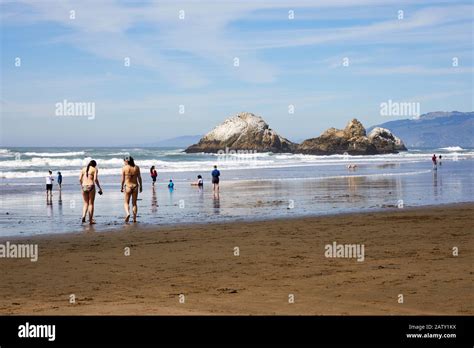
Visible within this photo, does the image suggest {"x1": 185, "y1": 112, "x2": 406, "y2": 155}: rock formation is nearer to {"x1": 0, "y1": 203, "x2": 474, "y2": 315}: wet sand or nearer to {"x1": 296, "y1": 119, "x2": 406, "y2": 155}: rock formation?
{"x1": 296, "y1": 119, "x2": 406, "y2": 155}: rock formation

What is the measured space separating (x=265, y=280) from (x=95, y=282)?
8.47 ft

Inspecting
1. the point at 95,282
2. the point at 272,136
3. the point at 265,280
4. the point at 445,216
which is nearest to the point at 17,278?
the point at 95,282

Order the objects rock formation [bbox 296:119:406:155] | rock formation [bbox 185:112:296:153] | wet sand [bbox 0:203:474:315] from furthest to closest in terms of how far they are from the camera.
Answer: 1. rock formation [bbox 185:112:296:153]
2. rock formation [bbox 296:119:406:155]
3. wet sand [bbox 0:203:474:315]

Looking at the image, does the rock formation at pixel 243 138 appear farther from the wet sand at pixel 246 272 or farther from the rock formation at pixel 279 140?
the wet sand at pixel 246 272

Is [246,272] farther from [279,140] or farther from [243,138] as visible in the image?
[243,138]

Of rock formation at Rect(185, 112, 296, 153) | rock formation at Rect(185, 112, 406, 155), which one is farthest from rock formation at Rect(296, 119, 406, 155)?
rock formation at Rect(185, 112, 296, 153)

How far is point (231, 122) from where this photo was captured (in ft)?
478

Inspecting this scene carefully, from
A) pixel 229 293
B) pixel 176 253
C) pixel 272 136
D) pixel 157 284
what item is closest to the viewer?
pixel 229 293

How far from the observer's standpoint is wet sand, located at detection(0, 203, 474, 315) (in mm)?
8148

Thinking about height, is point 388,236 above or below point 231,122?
below

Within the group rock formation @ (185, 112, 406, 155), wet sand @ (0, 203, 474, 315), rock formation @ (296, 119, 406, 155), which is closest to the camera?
wet sand @ (0, 203, 474, 315)

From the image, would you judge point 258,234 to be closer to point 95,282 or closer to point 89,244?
point 89,244

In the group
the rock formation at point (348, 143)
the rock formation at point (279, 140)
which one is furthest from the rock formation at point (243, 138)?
the rock formation at point (348, 143)
